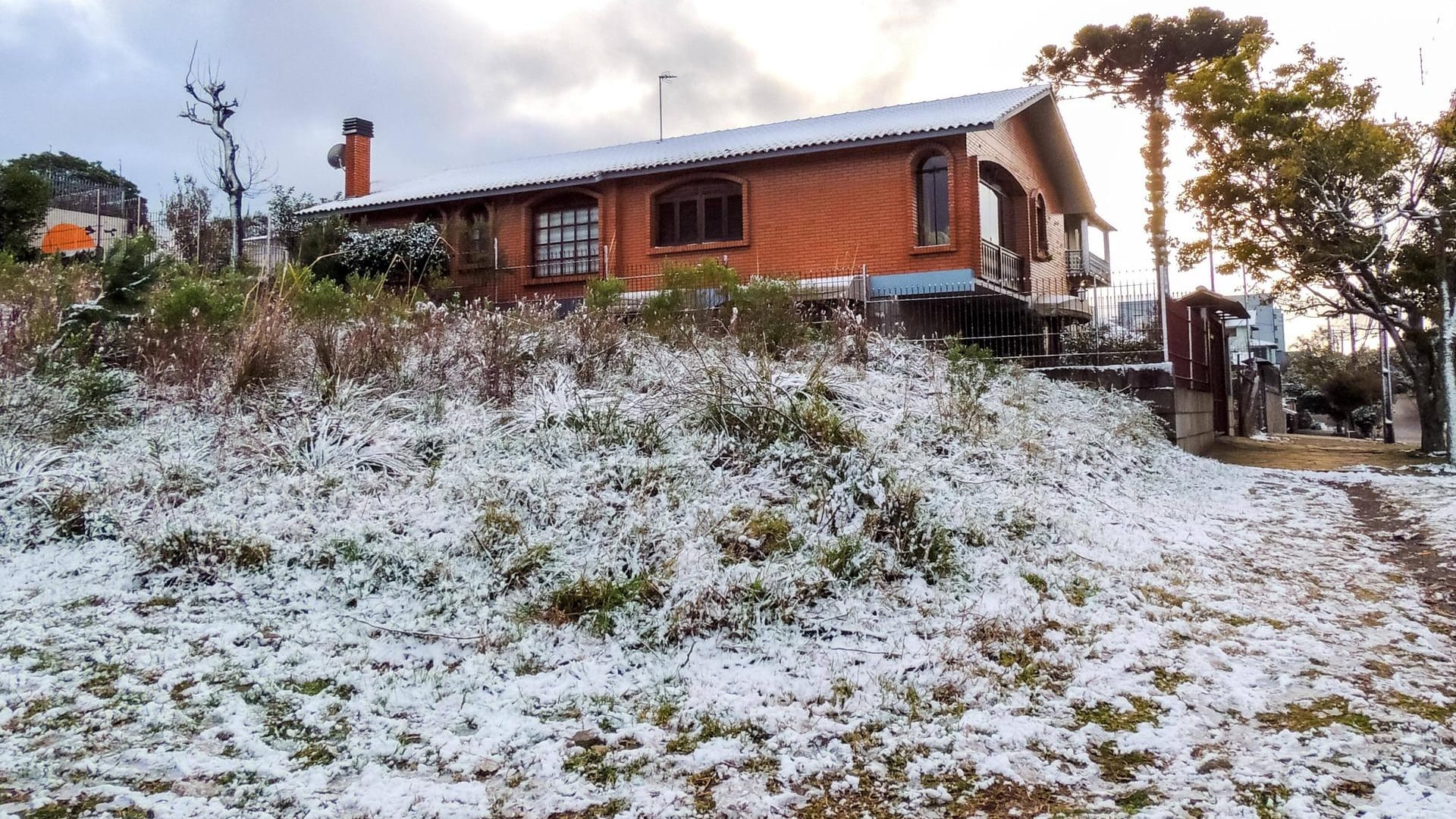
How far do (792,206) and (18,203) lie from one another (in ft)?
38.7

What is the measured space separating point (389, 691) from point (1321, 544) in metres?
5.82

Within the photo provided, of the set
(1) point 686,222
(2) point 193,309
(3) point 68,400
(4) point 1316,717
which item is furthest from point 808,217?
(4) point 1316,717

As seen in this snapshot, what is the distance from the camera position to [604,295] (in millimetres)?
8797

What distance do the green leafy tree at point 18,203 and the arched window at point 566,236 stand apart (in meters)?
7.98

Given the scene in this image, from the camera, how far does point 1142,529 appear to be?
5.79m

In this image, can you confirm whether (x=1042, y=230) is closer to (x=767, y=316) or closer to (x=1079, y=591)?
(x=767, y=316)

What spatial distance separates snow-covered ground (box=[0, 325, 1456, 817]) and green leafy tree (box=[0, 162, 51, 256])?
930cm

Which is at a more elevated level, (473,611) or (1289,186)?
(1289,186)

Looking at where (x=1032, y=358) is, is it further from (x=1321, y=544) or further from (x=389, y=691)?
(x=389, y=691)

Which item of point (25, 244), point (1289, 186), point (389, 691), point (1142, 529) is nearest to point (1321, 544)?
point (1142, 529)

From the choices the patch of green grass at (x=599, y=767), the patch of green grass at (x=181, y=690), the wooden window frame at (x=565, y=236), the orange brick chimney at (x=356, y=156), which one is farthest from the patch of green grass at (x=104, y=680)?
the orange brick chimney at (x=356, y=156)

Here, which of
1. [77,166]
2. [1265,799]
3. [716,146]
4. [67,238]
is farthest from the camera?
[77,166]

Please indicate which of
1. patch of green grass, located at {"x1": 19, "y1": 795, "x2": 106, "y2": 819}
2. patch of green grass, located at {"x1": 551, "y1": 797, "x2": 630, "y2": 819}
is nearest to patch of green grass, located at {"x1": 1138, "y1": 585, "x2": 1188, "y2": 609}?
patch of green grass, located at {"x1": 551, "y1": 797, "x2": 630, "y2": 819}

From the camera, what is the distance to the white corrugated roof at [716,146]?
48.8ft
